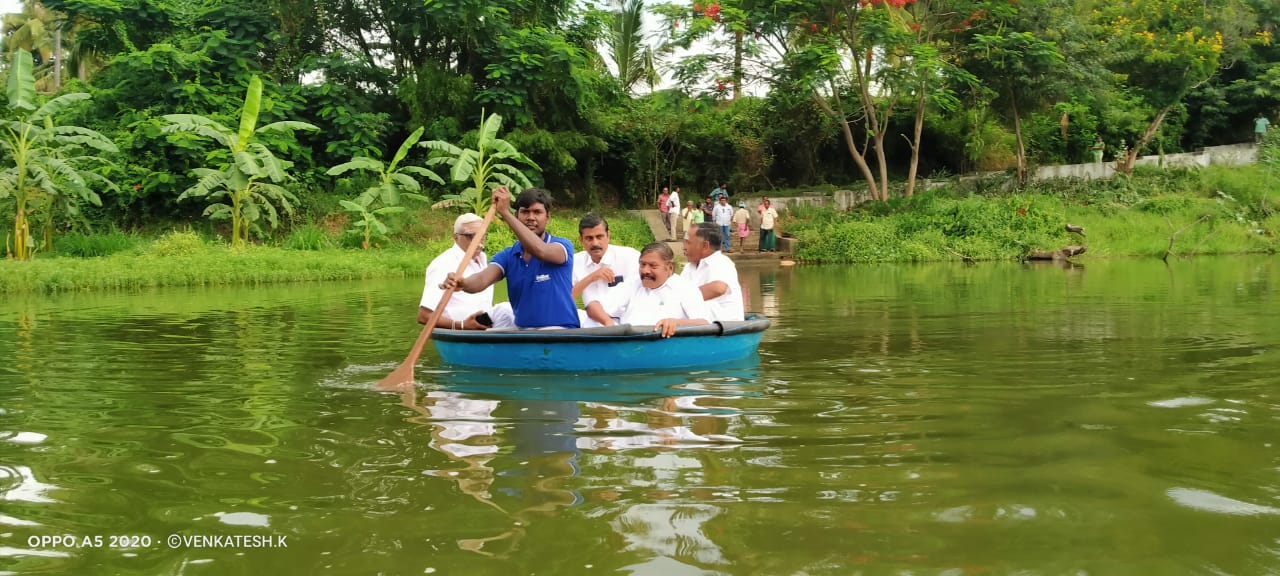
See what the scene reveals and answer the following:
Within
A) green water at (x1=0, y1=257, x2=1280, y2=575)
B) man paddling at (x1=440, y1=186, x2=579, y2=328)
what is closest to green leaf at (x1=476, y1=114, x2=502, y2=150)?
green water at (x1=0, y1=257, x2=1280, y2=575)

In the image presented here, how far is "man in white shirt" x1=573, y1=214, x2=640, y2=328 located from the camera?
707 centimetres

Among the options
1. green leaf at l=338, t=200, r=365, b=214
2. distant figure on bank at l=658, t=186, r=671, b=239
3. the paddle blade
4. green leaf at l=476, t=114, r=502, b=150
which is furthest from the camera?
distant figure on bank at l=658, t=186, r=671, b=239

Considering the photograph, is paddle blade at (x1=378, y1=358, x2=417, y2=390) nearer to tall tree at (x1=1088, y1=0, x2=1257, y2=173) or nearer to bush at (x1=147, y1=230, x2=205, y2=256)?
bush at (x1=147, y1=230, x2=205, y2=256)

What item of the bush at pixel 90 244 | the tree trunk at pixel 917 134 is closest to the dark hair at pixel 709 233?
the bush at pixel 90 244

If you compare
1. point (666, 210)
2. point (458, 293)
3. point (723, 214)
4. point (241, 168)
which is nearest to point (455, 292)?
point (458, 293)

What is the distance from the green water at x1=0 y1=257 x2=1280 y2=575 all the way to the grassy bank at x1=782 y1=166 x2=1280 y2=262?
12738mm

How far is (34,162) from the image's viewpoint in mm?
16578

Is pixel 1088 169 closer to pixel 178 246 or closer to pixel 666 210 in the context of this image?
→ pixel 666 210

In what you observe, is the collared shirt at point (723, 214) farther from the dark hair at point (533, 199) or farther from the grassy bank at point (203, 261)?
the dark hair at point (533, 199)

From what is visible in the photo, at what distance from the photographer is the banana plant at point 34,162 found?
1611 cm

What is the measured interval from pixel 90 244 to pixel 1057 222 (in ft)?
63.6

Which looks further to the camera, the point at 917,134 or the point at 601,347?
the point at 917,134

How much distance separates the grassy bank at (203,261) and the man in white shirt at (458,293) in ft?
31.7

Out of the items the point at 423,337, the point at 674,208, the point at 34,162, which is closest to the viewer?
the point at 423,337
